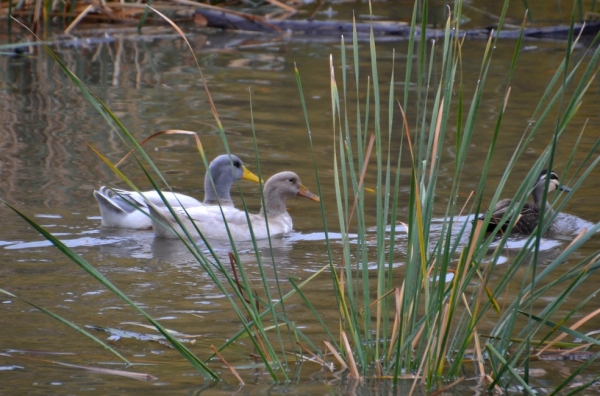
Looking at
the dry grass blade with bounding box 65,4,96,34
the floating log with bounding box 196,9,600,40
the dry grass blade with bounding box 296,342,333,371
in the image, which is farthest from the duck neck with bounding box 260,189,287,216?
the dry grass blade with bounding box 65,4,96,34

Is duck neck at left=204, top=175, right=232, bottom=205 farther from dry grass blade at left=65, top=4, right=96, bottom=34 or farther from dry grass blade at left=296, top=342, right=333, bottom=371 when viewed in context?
dry grass blade at left=65, top=4, right=96, bottom=34

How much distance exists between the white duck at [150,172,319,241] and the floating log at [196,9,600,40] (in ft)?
23.0

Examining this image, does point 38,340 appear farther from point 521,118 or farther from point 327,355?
point 521,118

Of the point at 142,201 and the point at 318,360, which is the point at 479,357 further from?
the point at 142,201

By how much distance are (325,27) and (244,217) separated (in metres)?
8.11

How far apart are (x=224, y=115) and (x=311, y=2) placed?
792 cm

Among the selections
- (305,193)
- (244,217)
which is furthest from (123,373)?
(305,193)

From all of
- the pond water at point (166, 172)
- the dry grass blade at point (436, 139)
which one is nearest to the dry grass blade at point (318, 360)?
the pond water at point (166, 172)

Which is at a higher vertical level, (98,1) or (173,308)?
(98,1)

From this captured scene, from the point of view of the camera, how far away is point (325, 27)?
15094 mm

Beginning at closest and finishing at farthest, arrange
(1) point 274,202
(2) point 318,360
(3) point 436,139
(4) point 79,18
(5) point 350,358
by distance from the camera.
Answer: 1. (3) point 436,139
2. (5) point 350,358
3. (2) point 318,360
4. (1) point 274,202
5. (4) point 79,18

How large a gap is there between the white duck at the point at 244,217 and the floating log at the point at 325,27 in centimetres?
702

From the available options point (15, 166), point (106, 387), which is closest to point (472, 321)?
point (106, 387)

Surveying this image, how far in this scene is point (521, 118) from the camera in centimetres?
1097
